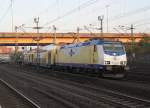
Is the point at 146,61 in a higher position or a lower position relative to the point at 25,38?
lower

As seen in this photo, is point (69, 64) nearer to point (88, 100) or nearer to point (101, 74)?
point (101, 74)

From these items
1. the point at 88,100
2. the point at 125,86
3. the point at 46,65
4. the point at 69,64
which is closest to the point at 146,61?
the point at 46,65

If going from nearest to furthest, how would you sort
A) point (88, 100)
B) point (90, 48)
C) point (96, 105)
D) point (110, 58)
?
point (96, 105) → point (88, 100) → point (110, 58) → point (90, 48)

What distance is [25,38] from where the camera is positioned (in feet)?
358

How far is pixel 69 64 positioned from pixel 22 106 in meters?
30.0

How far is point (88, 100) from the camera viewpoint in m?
18.9

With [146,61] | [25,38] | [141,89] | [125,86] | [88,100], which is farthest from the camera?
[25,38]

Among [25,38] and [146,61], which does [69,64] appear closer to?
[146,61]

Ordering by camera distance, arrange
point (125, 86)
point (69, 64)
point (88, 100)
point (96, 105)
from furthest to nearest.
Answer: point (69, 64) → point (125, 86) → point (88, 100) → point (96, 105)

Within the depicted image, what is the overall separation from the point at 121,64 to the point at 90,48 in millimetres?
3856

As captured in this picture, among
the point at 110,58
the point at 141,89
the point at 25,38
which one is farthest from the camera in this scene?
the point at 25,38

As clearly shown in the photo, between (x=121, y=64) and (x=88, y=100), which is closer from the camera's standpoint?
(x=88, y=100)

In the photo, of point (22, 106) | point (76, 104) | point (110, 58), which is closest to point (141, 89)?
point (76, 104)

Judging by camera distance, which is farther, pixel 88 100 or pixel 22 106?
pixel 88 100
